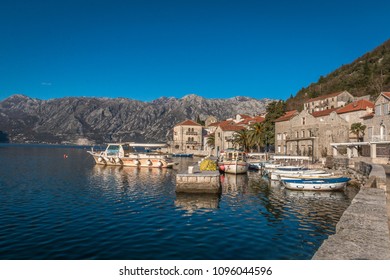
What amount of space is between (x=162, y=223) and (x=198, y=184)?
10.4 metres

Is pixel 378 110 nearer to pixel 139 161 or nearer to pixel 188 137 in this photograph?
pixel 139 161

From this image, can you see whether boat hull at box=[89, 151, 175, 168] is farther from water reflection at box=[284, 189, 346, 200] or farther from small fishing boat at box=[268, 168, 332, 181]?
water reflection at box=[284, 189, 346, 200]

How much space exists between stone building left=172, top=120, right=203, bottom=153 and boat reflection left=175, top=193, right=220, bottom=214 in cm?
9999

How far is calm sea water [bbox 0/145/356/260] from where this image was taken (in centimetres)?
1298

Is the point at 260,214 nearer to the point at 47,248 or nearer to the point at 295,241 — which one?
the point at 295,241

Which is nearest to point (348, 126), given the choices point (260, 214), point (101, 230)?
point (260, 214)

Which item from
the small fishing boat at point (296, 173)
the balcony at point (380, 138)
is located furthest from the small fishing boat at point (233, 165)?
the balcony at point (380, 138)

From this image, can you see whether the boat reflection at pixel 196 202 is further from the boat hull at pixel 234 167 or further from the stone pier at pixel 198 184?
the boat hull at pixel 234 167

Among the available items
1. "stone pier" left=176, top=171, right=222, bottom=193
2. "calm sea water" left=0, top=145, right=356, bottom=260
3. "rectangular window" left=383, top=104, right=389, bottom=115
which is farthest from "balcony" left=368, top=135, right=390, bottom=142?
"stone pier" left=176, top=171, right=222, bottom=193

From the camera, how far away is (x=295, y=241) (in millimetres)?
14445

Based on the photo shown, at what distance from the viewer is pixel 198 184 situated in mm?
27609

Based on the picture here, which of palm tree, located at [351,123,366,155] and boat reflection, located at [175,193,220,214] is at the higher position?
palm tree, located at [351,123,366,155]

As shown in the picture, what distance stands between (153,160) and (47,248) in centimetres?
4406

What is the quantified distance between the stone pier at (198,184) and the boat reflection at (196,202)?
1.57 feet
